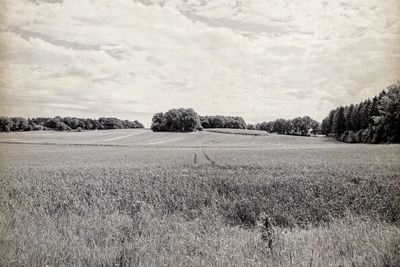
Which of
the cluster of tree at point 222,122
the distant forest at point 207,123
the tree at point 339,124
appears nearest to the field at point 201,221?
the distant forest at point 207,123

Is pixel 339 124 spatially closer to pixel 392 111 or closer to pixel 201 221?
pixel 392 111

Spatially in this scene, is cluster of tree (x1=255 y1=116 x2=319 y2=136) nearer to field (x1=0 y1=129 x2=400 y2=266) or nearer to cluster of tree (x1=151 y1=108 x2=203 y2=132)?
cluster of tree (x1=151 y1=108 x2=203 y2=132)

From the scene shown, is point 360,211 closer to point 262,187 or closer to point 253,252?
point 262,187

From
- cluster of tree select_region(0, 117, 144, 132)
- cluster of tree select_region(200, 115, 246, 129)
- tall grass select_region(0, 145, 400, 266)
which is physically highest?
cluster of tree select_region(200, 115, 246, 129)

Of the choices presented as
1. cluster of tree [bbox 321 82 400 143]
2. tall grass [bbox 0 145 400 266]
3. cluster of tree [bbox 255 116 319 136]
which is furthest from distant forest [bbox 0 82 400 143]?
tall grass [bbox 0 145 400 266]

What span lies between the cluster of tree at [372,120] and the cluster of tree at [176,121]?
2486 cm

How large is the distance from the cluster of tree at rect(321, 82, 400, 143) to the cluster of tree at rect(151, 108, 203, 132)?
979 inches

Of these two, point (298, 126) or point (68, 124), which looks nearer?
point (68, 124)

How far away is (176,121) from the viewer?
55875 mm

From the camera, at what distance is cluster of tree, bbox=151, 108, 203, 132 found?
2140 inches

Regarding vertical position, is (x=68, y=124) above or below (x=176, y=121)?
below

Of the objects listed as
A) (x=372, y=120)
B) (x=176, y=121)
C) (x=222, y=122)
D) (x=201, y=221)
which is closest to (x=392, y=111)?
(x=372, y=120)

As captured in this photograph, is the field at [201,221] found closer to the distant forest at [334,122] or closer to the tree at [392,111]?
the distant forest at [334,122]

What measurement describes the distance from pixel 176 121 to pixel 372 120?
3946cm
